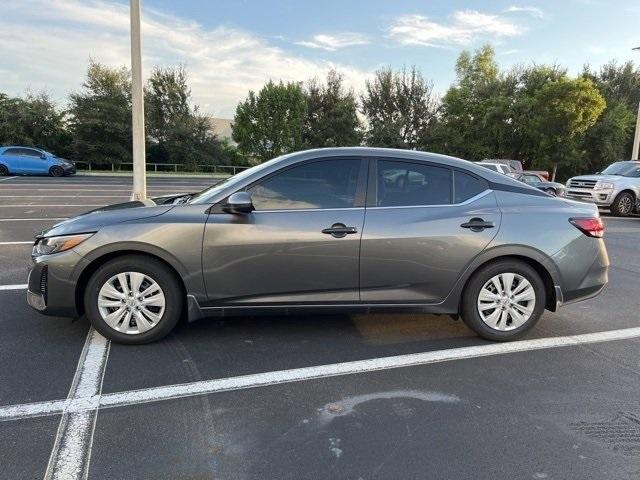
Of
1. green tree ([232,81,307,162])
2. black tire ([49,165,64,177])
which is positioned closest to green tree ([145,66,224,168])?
green tree ([232,81,307,162])

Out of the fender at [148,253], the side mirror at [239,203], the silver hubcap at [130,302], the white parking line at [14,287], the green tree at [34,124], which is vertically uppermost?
the green tree at [34,124]

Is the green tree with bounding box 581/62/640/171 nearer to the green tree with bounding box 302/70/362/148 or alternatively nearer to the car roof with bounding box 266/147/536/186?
the green tree with bounding box 302/70/362/148

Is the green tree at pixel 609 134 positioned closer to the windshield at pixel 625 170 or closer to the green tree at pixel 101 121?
the windshield at pixel 625 170

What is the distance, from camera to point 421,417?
312 centimetres

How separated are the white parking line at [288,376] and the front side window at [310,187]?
4.30ft

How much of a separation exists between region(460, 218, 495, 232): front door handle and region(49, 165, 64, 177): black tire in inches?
989

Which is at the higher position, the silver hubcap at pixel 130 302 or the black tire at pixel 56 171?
the black tire at pixel 56 171

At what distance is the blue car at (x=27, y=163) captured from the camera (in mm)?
24109

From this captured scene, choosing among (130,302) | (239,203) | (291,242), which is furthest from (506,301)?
(130,302)

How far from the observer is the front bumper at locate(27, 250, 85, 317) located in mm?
3941

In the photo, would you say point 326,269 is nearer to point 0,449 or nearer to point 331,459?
point 331,459

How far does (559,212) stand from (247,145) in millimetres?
37626

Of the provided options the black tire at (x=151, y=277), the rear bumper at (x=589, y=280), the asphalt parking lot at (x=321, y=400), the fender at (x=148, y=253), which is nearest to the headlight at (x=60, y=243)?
the fender at (x=148, y=253)

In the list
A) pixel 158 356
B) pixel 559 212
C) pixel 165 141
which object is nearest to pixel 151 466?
pixel 158 356
